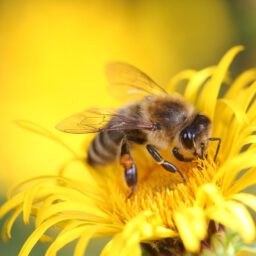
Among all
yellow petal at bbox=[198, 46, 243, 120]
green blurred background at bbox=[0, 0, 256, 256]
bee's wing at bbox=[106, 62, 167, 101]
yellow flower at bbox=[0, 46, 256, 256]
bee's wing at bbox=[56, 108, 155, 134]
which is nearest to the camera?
yellow flower at bbox=[0, 46, 256, 256]

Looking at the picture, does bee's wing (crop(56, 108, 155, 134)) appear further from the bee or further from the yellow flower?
the yellow flower

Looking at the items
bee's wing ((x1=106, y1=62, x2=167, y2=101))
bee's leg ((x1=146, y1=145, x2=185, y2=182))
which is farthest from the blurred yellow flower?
bee's leg ((x1=146, y1=145, x2=185, y2=182))

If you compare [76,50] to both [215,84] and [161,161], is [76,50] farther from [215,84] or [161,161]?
[161,161]

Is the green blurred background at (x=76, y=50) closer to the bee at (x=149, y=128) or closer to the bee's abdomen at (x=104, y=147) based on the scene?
the bee's abdomen at (x=104, y=147)

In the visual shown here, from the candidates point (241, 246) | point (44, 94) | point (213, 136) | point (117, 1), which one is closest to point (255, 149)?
point (241, 246)

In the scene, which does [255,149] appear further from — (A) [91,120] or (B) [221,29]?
(B) [221,29]

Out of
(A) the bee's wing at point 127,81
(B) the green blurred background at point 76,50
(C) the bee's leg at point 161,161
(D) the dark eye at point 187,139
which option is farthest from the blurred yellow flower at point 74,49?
(D) the dark eye at point 187,139
